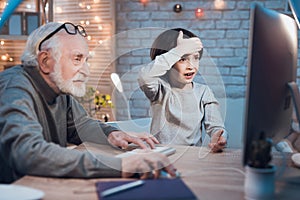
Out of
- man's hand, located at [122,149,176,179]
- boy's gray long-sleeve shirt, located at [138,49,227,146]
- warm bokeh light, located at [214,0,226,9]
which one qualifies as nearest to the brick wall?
warm bokeh light, located at [214,0,226,9]

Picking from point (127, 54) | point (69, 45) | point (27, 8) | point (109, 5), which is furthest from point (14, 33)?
point (109, 5)

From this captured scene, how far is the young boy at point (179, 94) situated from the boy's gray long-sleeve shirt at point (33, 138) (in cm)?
38

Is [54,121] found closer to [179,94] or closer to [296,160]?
[179,94]

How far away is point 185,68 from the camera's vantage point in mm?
1413

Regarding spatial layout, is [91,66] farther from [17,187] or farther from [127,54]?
[17,187]

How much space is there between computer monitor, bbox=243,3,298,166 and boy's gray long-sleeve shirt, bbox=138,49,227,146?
13.5 inches

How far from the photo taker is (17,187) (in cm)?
97

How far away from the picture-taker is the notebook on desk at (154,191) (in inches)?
35.4

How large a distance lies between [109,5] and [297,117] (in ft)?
6.02

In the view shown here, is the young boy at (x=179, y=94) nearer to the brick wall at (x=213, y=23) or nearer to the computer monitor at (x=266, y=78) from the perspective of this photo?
the computer monitor at (x=266, y=78)

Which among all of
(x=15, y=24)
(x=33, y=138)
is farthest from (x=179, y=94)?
(x=15, y=24)

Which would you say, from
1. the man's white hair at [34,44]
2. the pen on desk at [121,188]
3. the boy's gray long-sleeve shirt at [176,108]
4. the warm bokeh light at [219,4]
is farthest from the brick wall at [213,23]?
the pen on desk at [121,188]

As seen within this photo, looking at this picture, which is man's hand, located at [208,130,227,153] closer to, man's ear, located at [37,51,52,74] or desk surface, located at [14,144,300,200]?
desk surface, located at [14,144,300,200]

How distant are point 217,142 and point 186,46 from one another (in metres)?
0.38
